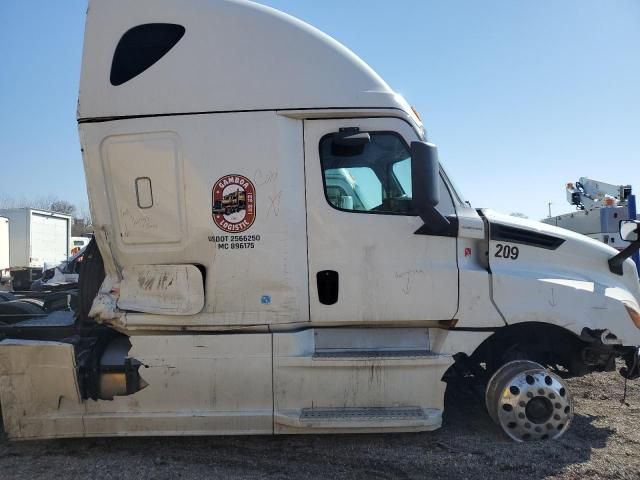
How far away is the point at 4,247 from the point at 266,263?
22.5 m

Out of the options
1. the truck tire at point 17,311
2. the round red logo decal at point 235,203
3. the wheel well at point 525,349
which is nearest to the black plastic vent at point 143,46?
the round red logo decal at point 235,203

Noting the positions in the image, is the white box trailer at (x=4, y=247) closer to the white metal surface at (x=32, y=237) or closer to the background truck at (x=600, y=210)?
the white metal surface at (x=32, y=237)

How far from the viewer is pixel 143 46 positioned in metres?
4.37

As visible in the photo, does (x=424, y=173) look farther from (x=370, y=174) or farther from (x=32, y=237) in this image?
(x=32, y=237)

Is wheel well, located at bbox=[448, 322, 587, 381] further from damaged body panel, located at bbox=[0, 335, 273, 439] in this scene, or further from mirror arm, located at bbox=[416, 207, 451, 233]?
damaged body panel, located at bbox=[0, 335, 273, 439]

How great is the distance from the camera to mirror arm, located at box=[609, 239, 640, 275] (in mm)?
4605

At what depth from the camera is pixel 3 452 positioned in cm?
438

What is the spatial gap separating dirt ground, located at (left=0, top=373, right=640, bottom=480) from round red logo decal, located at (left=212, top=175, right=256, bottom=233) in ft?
6.26

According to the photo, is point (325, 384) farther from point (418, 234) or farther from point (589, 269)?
point (589, 269)

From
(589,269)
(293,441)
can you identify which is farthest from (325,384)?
(589,269)

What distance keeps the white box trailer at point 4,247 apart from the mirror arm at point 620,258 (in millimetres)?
23840

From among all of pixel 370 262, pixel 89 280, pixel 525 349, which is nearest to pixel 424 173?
pixel 370 262

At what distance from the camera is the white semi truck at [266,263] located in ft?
13.7

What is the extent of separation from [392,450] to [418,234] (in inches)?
72.3
